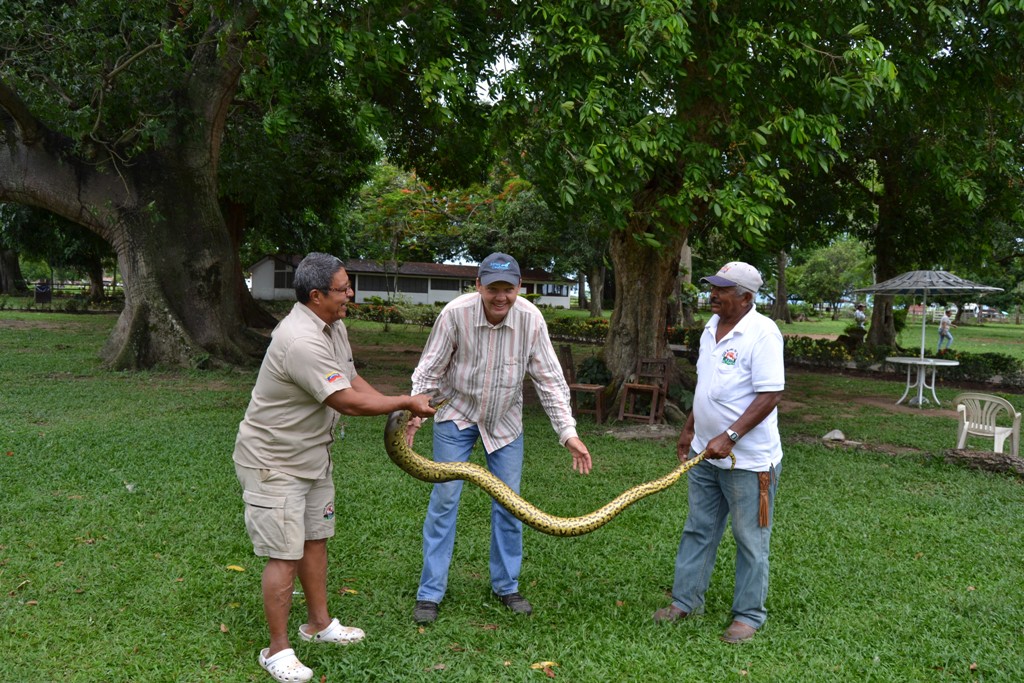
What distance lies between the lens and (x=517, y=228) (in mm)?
36281

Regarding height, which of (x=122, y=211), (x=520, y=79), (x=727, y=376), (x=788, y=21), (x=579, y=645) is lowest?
(x=579, y=645)

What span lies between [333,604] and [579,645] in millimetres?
1403

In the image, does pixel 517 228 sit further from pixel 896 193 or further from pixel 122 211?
pixel 122 211

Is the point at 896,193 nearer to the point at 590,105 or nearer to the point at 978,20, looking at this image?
the point at 978,20

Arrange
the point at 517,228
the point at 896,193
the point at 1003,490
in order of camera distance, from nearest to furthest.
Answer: the point at 1003,490, the point at 896,193, the point at 517,228

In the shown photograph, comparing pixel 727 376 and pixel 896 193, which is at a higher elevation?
pixel 896 193

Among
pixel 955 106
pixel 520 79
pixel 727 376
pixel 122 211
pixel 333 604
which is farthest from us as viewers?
pixel 122 211

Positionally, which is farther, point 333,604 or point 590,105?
point 590,105

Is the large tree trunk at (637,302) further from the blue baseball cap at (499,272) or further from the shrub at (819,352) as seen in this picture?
the shrub at (819,352)

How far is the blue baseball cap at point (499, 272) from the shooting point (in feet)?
12.9

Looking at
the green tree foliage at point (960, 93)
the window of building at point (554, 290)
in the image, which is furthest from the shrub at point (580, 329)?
the window of building at point (554, 290)

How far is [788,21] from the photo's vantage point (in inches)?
343

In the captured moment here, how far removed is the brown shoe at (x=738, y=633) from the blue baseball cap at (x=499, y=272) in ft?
6.91

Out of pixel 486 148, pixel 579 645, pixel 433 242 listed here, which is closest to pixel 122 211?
pixel 486 148
